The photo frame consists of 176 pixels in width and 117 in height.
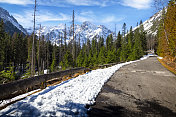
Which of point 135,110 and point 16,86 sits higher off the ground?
point 16,86

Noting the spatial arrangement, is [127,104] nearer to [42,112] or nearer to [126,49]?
[42,112]

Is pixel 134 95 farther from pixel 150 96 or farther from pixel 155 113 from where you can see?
pixel 155 113

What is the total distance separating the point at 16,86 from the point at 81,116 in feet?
9.21

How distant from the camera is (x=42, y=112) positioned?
3182mm

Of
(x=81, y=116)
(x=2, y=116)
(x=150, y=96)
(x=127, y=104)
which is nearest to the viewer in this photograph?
(x=2, y=116)

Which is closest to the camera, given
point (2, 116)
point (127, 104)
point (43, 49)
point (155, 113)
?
point (2, 116)

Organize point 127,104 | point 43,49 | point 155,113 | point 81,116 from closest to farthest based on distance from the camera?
point 81,116, point 155,113, point 127,104, point 43,49

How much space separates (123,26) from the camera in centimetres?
8056

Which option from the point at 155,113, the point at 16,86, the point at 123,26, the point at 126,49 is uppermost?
the point at 123,26

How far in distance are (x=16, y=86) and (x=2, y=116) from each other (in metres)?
1.40

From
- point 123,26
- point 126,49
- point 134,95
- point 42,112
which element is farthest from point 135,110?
point 123,26

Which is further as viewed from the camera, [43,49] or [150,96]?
[43,49]

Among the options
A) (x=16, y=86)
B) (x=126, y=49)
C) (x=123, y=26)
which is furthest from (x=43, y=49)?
(x=123, y=26)

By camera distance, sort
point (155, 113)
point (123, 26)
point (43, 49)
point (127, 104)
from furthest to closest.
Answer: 1. point (123, 26)
2. point (43, 49)
3. point (127, 104)
4. point (155, 113)
